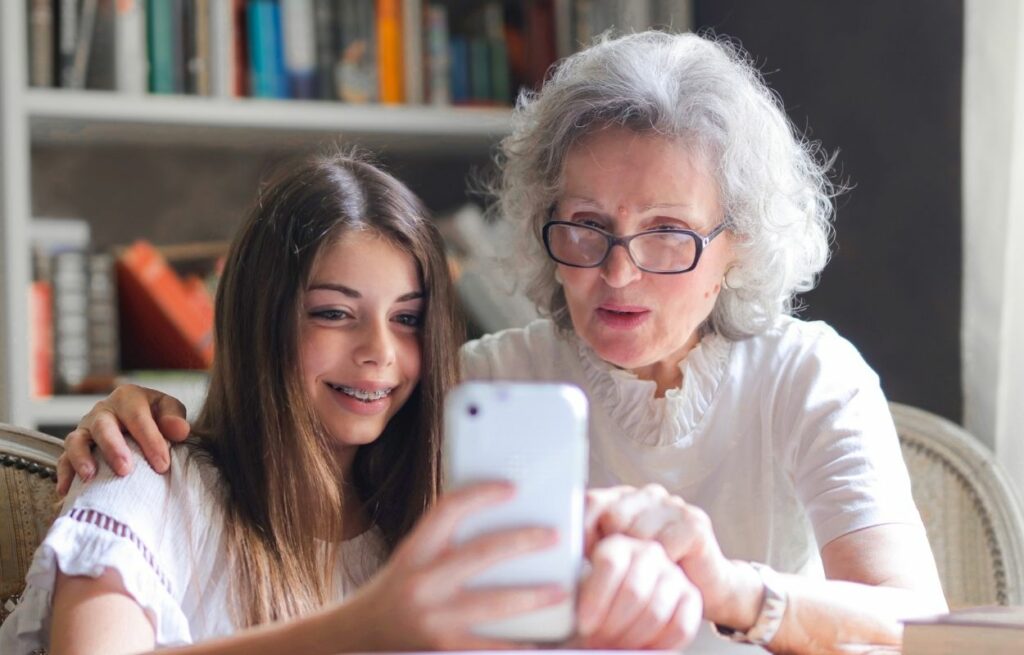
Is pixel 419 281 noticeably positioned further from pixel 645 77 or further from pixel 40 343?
pixel 40 343

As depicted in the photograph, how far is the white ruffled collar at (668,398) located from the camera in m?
1.36

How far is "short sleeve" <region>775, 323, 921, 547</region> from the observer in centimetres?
115

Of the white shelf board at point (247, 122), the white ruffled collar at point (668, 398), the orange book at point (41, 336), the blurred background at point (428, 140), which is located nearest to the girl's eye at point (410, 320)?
the white ruffled collar at point (668, 398)

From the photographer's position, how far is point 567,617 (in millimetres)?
699

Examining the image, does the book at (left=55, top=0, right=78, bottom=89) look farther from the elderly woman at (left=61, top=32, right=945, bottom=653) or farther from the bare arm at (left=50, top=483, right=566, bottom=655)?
the bare arm at (left=50, top=483, right=566, bottom=655)

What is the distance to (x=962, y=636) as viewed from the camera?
0.77 m

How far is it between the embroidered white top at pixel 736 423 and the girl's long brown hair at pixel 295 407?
0.63ft

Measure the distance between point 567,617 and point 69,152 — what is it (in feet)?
6.80

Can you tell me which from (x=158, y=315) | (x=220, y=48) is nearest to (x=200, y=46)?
(x=220, y=48)

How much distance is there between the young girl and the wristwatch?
15.8 inches

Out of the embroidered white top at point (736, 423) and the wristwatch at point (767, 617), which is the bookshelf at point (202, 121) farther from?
the wristwatch at point (767, 617)

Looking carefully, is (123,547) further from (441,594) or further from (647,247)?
(647,247)

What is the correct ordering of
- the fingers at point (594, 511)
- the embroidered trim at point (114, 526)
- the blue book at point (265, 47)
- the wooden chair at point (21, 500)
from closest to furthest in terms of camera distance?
the fingers at point (594, 511) → the embroidered trim at point (114, 526) → the wooden chair at point (21, 500) → the blue book at point (265, 47)

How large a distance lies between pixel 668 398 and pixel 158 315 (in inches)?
51.6
